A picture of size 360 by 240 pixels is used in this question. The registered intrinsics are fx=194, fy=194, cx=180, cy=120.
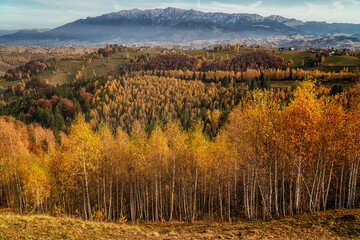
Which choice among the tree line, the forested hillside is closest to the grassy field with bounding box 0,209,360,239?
the forested hillside

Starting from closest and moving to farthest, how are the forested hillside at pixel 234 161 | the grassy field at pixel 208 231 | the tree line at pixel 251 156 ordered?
1. the grassy field at pixel 208 231
2. the tree line at pixel 251 156
3. the forested hillside at pixel 234 161

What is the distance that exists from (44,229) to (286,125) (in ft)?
107

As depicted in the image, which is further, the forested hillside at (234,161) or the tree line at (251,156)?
the forested hillside at (234,161)

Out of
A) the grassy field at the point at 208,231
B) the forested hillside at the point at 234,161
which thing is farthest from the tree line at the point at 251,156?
the grassy field at the point at 208,231

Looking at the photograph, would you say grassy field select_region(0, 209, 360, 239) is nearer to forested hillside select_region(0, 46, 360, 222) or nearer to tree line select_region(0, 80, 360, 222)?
forested hillside select_region(0, 46, 360, 222)

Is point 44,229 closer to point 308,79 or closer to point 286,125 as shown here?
point 286,125

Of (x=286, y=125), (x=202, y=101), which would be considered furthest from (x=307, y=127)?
(x=202, y=101)

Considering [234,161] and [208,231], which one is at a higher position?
[234,161]

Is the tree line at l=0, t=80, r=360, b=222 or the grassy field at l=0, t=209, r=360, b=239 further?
the tree line at l=0, t=80, r=360, b=222

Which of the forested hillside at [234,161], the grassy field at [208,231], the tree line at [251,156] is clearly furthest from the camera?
the forested hillside at [234,161]

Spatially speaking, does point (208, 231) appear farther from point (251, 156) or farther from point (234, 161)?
A: point (234, 161)

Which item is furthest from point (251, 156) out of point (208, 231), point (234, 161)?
point (208, 231)

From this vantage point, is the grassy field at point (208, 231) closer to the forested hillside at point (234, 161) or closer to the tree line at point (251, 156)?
the forested hillside at point (234, 161)

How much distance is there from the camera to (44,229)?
22609mm
